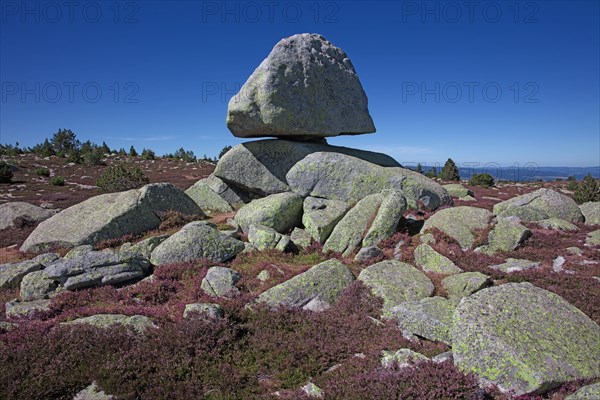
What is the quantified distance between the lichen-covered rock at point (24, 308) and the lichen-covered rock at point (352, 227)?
10.4m

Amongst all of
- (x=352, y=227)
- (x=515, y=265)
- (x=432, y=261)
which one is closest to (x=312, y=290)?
(x=432, y=261)

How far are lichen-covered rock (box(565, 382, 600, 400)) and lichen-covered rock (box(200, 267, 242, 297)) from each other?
880 centimetres

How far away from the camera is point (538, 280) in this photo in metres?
11.2

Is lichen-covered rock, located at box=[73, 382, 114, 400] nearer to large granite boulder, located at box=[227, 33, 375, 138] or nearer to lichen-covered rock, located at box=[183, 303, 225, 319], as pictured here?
lichen-covered rock, located at box=[183, 303, 225, 319]

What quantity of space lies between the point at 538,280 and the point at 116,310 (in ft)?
43.8

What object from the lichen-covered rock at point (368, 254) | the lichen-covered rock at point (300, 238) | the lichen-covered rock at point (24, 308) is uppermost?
the lichen-covered rock at point (300, 238)

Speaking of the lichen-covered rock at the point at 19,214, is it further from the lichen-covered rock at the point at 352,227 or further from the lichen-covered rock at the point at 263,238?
the lichen-covered rock at the point at 352,227

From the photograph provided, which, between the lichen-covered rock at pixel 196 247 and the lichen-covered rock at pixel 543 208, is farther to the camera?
the lichen-covered rock at pixel 543 208

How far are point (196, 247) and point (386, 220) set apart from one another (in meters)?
8.40

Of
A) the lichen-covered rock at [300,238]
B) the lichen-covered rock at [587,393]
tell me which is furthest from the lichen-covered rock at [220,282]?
the lichen-covered rock at [587,393]

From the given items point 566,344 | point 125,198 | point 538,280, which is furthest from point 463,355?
point 125,198

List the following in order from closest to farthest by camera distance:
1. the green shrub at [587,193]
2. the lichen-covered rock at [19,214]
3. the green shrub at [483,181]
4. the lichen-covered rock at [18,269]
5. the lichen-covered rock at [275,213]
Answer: the lichen-covered rock at [18,269], the lichen-covered rock at [275,213], the lichen-covered rock at [19,214], the green shrub at [587,193], the green shrub at [483,181]

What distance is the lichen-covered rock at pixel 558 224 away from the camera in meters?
17.4

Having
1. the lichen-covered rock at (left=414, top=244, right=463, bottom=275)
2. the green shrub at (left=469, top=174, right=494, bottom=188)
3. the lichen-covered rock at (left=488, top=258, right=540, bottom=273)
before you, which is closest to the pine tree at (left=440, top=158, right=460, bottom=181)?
the green shrub at (left=469, top=174, right=494, bottom=188)
